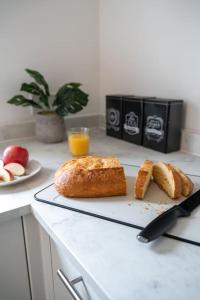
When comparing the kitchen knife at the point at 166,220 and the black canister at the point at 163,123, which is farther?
the black canister at the point at 163,123

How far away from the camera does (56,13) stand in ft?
3.89

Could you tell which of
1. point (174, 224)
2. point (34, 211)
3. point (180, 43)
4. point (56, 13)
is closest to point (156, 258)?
point (174, 224)

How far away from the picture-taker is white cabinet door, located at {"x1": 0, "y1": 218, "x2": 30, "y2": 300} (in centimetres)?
63

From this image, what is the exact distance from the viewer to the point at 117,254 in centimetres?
44

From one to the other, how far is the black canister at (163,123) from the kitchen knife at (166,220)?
387 mm

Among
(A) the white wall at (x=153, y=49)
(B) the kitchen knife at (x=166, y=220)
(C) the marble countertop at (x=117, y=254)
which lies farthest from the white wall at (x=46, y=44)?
(B) the kitchen knife at (x=166, y=220)

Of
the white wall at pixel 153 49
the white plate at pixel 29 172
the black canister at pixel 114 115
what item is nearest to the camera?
the white plate at pixel 29 172

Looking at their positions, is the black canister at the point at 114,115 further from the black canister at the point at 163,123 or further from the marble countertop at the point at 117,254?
the marble countertop at the point at 117,254

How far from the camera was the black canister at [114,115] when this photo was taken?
1.14 m

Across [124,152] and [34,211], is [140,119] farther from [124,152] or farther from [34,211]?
[34,211]

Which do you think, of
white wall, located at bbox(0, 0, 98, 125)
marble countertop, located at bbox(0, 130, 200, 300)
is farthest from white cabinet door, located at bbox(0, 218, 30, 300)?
white wall, located at bbox(0, 0, 98, 125)

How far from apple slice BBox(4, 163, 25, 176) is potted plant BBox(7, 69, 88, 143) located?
0.37 metres

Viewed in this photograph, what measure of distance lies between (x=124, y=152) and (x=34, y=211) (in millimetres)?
499

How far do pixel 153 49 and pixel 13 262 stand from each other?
941 millimetres
